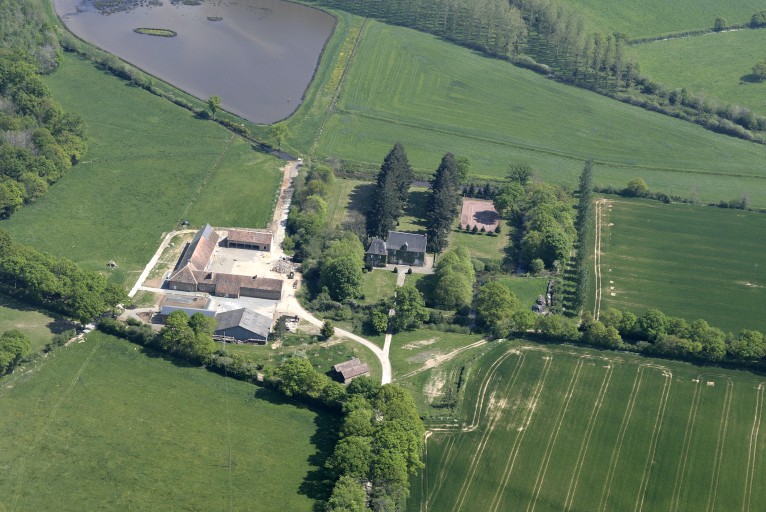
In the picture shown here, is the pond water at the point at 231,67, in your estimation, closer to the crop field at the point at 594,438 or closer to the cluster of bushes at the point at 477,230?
the cluster of bushes at the point at 477,230

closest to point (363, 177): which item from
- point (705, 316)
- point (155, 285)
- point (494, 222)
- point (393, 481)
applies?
point (494, 222)

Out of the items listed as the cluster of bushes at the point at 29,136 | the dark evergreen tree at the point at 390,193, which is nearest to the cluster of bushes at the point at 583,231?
the dark evergreen tree at the point at 390,193

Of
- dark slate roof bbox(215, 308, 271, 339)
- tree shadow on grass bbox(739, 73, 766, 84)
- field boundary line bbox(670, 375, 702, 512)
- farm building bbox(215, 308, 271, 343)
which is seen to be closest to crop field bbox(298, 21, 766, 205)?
tree shadow on grass bbox(739, 73, 766, 84)

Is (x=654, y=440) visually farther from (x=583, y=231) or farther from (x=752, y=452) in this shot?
(x=583, y=231)

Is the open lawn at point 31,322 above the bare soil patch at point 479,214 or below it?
below

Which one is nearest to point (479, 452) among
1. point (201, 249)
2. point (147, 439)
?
point (147, 439)

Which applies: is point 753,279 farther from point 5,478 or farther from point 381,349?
point 5,478

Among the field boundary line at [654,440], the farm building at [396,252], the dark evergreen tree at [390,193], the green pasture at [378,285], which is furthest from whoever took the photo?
the dark evergreen tree at [390,193]
